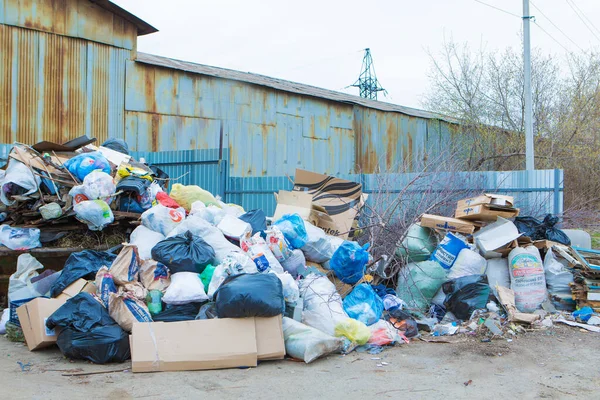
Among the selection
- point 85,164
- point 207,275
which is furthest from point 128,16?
point 207,275

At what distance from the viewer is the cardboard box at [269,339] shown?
14.2 ft

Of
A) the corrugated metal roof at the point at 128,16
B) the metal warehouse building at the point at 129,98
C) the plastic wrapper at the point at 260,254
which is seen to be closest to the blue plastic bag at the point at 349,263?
the plastic wrapper at the point at 260,254

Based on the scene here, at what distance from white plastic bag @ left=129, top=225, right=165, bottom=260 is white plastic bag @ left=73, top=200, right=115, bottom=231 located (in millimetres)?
385

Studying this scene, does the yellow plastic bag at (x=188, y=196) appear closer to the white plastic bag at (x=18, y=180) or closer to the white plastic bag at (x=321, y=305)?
the white plastic bag at (x=18, y=180)

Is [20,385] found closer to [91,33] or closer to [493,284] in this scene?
[493,284]

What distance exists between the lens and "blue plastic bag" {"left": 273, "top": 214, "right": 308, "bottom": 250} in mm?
5770

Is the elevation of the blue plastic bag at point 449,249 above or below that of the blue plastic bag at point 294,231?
below

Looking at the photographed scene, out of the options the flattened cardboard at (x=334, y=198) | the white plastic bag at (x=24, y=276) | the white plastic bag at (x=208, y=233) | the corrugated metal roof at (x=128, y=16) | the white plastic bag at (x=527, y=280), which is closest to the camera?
the white plastic bag at (x=24, y=276)

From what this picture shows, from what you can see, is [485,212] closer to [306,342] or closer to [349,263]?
[349,263]

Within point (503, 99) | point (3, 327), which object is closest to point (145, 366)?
point (3, 327)

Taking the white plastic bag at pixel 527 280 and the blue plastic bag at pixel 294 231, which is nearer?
the blue plastic bag at pixel 294 231

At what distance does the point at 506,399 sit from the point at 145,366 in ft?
8.19

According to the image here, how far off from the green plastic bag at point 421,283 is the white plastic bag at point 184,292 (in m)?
2.44

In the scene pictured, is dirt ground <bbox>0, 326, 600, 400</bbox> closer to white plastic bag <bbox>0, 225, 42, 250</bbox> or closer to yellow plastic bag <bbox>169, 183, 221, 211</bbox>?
white plastic bag <bbox>0, 225, 42, 250</bbox>
